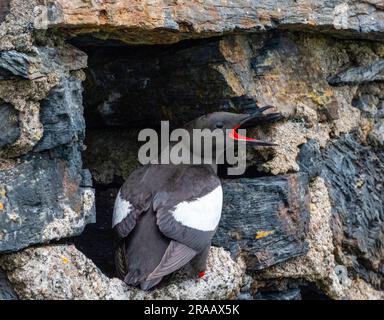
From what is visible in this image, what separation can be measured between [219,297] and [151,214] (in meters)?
0.59

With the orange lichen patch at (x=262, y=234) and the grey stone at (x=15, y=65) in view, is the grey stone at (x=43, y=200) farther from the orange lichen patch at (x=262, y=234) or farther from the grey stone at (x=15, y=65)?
the orange lichen patch at (x=262, y=234)

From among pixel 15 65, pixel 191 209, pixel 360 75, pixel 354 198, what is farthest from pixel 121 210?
pixel 360 75

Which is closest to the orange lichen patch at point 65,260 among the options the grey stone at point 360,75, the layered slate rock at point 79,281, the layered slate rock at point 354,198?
the layered slate rock at point 79,281

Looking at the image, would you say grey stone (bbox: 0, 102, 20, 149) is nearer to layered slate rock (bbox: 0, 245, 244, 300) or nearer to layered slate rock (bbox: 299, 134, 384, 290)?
layered slate rock (bbox: 0, 245, 244, 300)

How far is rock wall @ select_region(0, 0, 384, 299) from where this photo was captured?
3891mm

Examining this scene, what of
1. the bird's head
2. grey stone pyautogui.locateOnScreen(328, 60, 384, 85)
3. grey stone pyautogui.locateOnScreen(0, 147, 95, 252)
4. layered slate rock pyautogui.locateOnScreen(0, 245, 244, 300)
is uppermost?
grey stone pyautogui.locateOnScreen(328, 60, 384, 85)

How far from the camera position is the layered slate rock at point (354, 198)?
5.12 m

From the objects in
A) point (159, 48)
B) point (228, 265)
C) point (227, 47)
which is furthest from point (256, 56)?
point (228, 265)

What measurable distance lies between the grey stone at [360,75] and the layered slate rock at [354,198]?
35cm

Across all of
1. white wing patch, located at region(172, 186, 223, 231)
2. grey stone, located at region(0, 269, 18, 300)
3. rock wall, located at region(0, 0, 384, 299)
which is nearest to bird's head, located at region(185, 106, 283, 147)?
rock wall, located at region(0, 0, 384, 299)

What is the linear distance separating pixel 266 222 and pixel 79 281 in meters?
1.27

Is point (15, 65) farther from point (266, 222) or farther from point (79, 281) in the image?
point (266, 222)

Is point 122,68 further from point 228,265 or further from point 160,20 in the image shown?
point 228,265

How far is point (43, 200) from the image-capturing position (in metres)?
3.96
